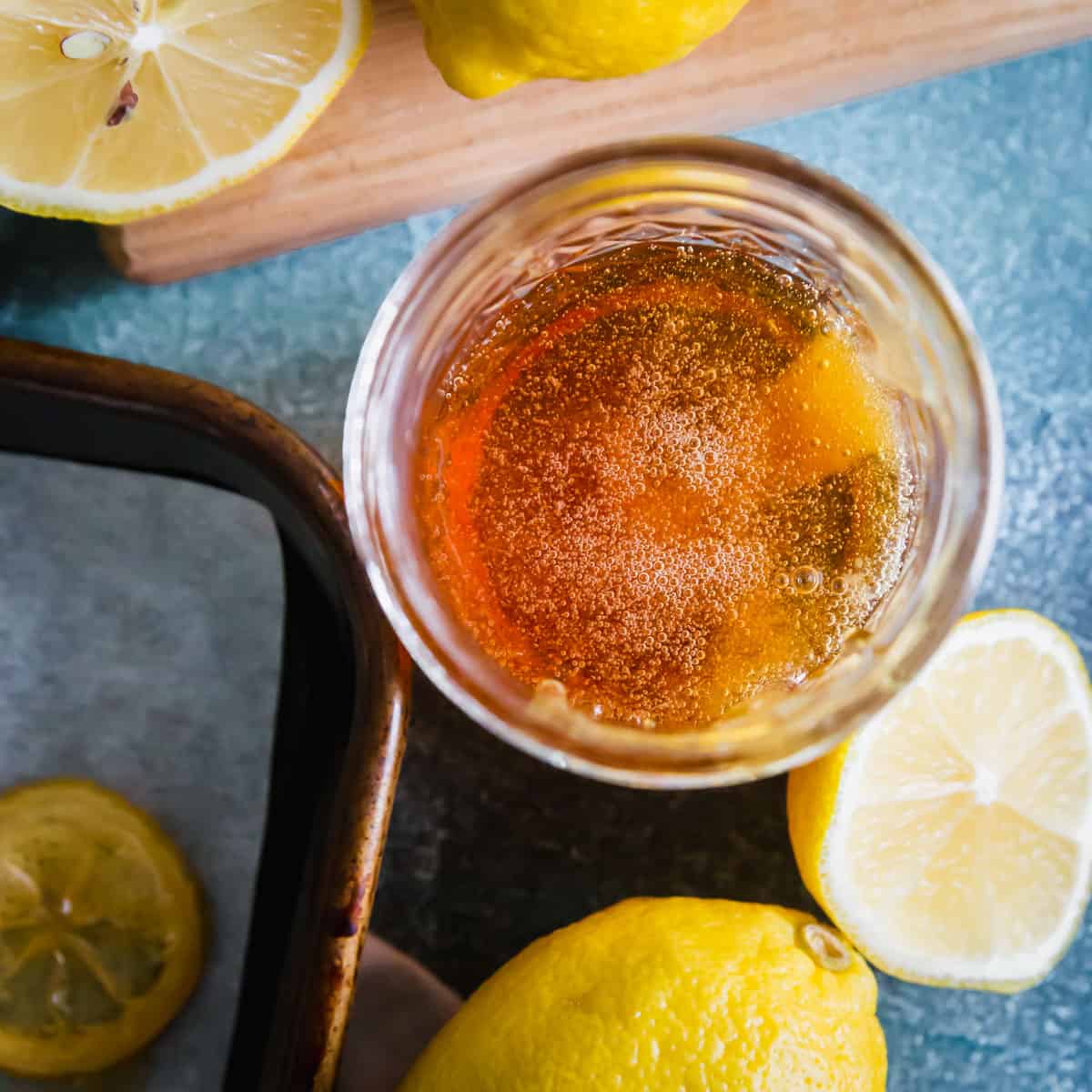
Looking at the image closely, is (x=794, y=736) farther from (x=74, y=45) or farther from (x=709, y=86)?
(x=74, y=45)

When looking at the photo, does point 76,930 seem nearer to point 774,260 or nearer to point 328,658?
point 328,658

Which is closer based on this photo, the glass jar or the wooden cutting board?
the glass jar

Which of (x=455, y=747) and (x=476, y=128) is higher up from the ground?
(x=476, y=128)

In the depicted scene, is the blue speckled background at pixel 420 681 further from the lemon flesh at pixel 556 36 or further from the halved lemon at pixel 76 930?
the lemon flesh at pixel 556 36

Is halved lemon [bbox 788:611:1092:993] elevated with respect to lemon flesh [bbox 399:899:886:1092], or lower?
elevated

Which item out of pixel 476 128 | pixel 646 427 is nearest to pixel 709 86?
pixel 476 128

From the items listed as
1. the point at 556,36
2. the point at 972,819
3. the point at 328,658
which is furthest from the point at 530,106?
the point at 972,819

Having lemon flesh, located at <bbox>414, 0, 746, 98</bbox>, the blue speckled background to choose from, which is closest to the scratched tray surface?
the blue speckled background

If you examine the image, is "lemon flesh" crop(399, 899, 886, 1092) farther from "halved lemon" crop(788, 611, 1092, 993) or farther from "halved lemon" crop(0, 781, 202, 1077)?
"halved lemon" crop(0, 781, 202, 1077)
